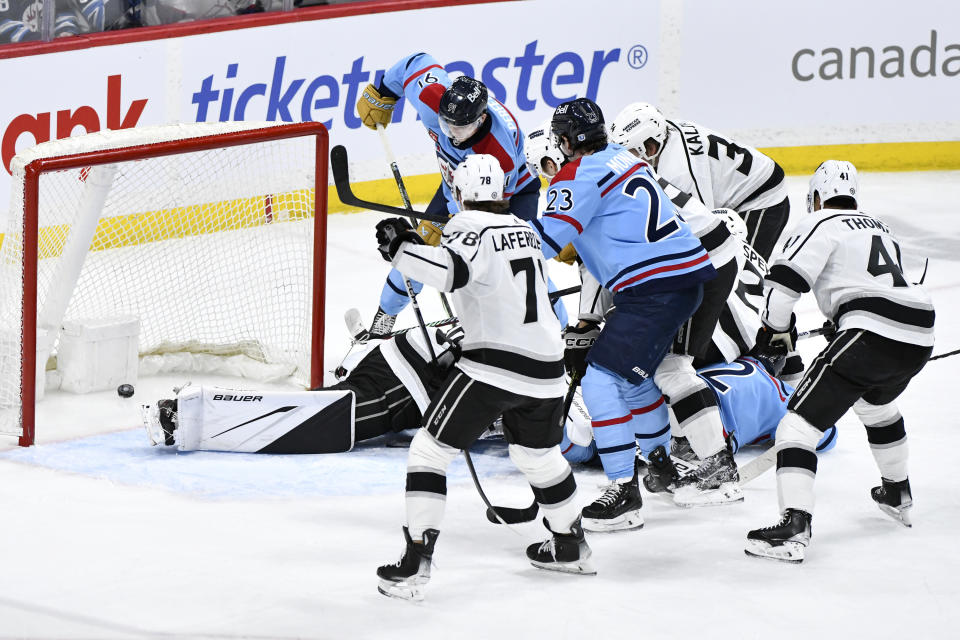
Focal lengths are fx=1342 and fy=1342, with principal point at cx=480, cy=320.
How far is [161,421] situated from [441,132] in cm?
143

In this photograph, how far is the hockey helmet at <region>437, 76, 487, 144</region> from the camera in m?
4.13

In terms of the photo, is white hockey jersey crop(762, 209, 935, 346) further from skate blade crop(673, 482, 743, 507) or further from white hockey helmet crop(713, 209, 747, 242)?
white hockey helmet crop(713, 209, 747, 242)

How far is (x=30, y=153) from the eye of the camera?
429cm

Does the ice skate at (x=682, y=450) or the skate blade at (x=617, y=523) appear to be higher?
the ice skate at (x=682, y=450)

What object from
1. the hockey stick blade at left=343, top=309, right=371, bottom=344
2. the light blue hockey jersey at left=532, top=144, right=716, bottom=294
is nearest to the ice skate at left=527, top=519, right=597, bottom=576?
the light blue hockey jersey at left=532, top=144, right=716, bottom=294

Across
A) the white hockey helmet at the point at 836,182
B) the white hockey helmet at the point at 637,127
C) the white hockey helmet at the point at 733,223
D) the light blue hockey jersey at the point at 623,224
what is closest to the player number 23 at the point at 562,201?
the light blue hockey jersey at the point at 623,224

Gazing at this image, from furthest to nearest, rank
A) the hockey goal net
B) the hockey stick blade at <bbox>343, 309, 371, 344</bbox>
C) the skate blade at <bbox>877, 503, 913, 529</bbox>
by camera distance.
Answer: the hockey stick blade at <bbox>343, 309, 371, 344</bbox> → the hockey goal net → the skate blade at <bbox>877, 503, 913, 529</bbox>

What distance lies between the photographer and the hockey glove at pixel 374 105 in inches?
196

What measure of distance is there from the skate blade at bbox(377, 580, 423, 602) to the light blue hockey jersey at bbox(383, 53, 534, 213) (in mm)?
1768

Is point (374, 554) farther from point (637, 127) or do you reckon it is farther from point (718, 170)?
point (718, 170)

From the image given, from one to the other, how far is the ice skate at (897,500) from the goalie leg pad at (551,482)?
99 centimetres

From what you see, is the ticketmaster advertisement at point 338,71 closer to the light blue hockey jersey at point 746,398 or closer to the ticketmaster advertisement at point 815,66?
the ticketmaster advertisement at point 815,66

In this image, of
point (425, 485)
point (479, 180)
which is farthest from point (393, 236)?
point (425, 485)

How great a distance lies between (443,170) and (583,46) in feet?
10.1
